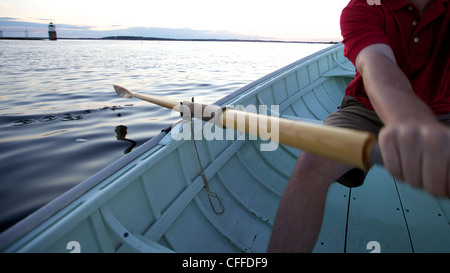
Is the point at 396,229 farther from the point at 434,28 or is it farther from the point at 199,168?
the point at 199,168

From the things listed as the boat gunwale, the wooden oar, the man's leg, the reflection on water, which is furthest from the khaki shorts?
the reflection on water

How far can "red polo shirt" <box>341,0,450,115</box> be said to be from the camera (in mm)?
1528

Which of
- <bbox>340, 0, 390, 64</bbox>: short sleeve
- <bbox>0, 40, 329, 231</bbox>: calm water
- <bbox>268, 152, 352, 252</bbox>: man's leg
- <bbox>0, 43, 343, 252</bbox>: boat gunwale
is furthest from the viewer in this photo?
<bbox>0, 40, 329, 231</bbox>: calm water

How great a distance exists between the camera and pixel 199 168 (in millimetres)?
2322

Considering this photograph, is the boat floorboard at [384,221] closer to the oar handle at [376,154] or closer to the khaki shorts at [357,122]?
the khaki shorts at [357,122]

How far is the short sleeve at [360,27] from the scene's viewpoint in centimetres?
142

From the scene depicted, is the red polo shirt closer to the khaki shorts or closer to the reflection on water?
the khaki shorts

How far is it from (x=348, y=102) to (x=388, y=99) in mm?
956

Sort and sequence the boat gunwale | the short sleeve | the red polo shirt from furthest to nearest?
the red polo shirt < the short sleeve < the boat gunwale

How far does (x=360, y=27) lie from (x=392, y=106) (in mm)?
723

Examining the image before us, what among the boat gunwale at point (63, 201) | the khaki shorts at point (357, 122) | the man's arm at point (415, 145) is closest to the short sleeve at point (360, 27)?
the khaki shorts at point (357, 122)
